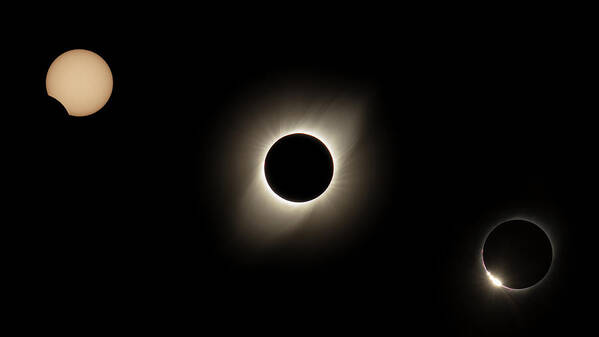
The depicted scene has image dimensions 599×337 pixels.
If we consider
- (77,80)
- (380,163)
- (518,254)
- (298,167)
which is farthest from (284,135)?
(518,254)

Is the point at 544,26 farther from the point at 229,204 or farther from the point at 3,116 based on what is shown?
the point at 3,116

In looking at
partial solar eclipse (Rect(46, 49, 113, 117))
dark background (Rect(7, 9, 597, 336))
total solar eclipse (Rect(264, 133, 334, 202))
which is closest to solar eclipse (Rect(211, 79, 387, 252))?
dark background (Rect(7, 9, 597, 336))

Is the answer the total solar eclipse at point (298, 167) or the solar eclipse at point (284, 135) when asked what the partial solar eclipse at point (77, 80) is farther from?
the total solar eclipse at point (298, 167)

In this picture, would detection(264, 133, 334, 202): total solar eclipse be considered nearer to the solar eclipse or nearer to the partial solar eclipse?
the solar eclipse

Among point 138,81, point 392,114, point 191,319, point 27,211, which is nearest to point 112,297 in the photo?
point 191,319

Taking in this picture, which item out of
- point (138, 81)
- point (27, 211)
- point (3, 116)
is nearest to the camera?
point (3, 116)

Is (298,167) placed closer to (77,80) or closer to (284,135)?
(284,135)
